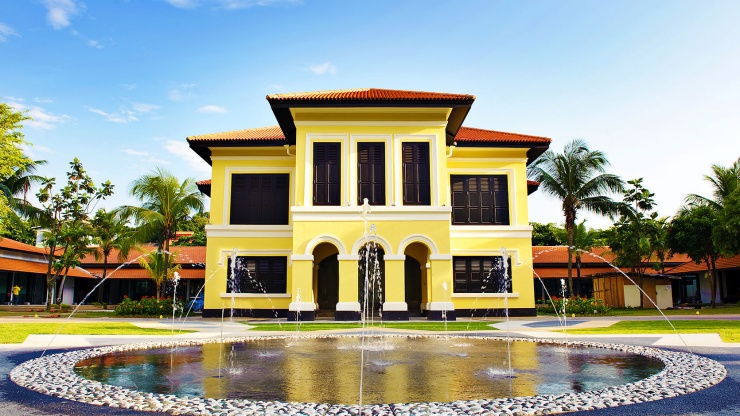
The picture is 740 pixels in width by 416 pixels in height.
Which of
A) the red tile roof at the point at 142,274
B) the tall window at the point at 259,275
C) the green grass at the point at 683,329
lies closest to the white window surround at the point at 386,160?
the tall window at the point at 259,275

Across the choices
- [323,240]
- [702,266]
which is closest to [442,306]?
[323,240]

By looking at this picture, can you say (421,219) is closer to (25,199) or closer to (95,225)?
(95,225)

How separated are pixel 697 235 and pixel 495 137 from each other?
14760 mm

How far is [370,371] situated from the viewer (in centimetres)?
841

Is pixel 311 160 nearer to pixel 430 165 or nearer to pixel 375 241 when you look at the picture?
pixel 375 241

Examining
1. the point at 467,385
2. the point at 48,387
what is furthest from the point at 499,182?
the point at 48,387

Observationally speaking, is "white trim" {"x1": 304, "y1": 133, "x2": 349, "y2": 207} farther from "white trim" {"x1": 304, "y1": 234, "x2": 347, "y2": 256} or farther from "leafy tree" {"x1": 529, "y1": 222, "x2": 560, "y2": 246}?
"leafy tree" {"x1": 529, "y1": 222, "x2": 560, "y2": 246}

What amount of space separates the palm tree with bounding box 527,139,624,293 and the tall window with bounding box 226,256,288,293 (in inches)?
577

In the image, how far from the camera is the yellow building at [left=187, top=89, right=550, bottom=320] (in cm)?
2162

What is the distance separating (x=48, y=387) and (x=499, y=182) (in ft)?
71.0

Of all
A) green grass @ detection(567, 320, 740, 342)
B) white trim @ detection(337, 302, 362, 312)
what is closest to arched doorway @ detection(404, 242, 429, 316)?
white trim @ detection(337, 302, 362, 312)

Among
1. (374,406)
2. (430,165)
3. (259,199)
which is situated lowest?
(374,406)

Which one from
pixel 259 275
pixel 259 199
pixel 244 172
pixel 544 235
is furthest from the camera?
pixel 544 235

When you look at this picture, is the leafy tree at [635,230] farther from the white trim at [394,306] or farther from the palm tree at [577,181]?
the white trim at [394,306]
